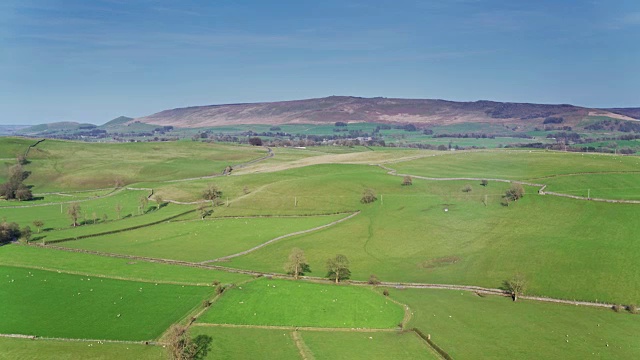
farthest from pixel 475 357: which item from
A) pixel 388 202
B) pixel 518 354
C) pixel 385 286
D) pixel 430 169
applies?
pixel 430 169

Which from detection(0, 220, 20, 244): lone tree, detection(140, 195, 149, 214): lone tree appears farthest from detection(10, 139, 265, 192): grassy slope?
detection(0, 220, 20, 244): lone tree

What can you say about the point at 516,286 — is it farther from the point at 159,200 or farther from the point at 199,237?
the point at 159,200

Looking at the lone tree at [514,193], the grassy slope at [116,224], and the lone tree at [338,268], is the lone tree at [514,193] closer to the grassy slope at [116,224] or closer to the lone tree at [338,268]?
the lone tree at [338,268]

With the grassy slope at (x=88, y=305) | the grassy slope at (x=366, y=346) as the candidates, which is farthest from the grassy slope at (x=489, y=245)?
the grassy slope at (x=366, y=346)

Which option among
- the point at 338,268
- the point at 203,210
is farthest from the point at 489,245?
the point at 203,210

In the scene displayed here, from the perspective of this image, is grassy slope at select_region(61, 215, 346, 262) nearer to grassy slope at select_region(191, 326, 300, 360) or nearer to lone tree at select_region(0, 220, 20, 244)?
lone tree at select_region(0, 220, 20, 244)

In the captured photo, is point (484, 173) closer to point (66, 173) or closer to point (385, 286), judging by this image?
point (385, 286)

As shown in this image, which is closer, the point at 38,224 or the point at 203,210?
the point at 38,224
